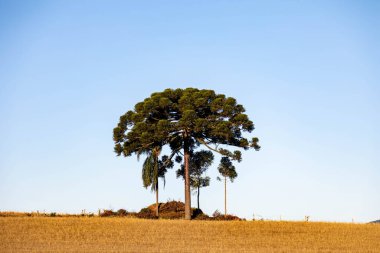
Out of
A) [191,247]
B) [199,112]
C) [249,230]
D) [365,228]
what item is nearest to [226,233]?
[249,230]

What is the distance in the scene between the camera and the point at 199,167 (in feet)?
233

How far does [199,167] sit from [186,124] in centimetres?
838

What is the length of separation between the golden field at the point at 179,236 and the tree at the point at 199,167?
557 inches

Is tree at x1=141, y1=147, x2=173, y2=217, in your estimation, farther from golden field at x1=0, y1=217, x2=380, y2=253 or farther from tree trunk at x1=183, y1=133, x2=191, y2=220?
golden field at x1=0, y1=217, x2=380, y2=253

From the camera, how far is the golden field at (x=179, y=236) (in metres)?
40.6

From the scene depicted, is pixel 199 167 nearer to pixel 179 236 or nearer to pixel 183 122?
pixel 183 122

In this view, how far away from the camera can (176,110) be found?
225ft

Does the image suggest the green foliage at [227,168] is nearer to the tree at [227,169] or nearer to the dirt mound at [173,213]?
the tree at [227,169]

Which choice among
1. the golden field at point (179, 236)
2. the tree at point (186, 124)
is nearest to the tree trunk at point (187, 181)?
the tree at point (186, 124)

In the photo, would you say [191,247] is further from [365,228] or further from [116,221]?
[365,228]

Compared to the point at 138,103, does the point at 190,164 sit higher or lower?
lower

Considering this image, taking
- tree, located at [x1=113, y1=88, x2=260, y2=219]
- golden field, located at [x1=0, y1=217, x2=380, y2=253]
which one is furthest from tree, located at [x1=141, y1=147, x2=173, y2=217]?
golden field, located at [x1=0, y1=217, x2=380, y2=253]

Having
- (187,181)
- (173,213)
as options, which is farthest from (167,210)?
(187,181)

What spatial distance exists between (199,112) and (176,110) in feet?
8.86
